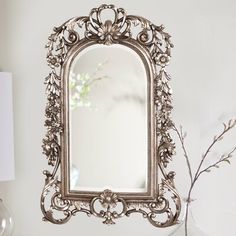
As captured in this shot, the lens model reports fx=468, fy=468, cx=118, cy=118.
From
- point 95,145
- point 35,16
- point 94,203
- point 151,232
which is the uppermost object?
point 35,16

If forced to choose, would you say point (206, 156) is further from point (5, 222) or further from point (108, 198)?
point (5, 222)

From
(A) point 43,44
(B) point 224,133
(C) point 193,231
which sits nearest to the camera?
(C) point 193,231

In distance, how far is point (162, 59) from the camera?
1.60m

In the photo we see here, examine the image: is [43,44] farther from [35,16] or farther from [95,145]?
[95,145]

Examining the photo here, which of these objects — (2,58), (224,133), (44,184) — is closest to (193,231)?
(224,133)

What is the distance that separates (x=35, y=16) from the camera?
71.7 inches

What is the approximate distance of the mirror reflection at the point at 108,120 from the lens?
64.5 inches

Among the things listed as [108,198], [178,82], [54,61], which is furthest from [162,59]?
[108,198]

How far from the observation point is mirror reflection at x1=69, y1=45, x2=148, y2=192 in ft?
5.38

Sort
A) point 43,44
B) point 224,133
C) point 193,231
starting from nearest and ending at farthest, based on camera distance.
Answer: point 193,231, point 224,133, point 43,44

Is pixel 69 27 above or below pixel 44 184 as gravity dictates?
above

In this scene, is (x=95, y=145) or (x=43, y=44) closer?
(x=95, y=145)

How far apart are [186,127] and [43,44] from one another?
0.64 m

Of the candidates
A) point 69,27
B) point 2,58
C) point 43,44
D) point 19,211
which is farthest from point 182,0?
point 19,211
